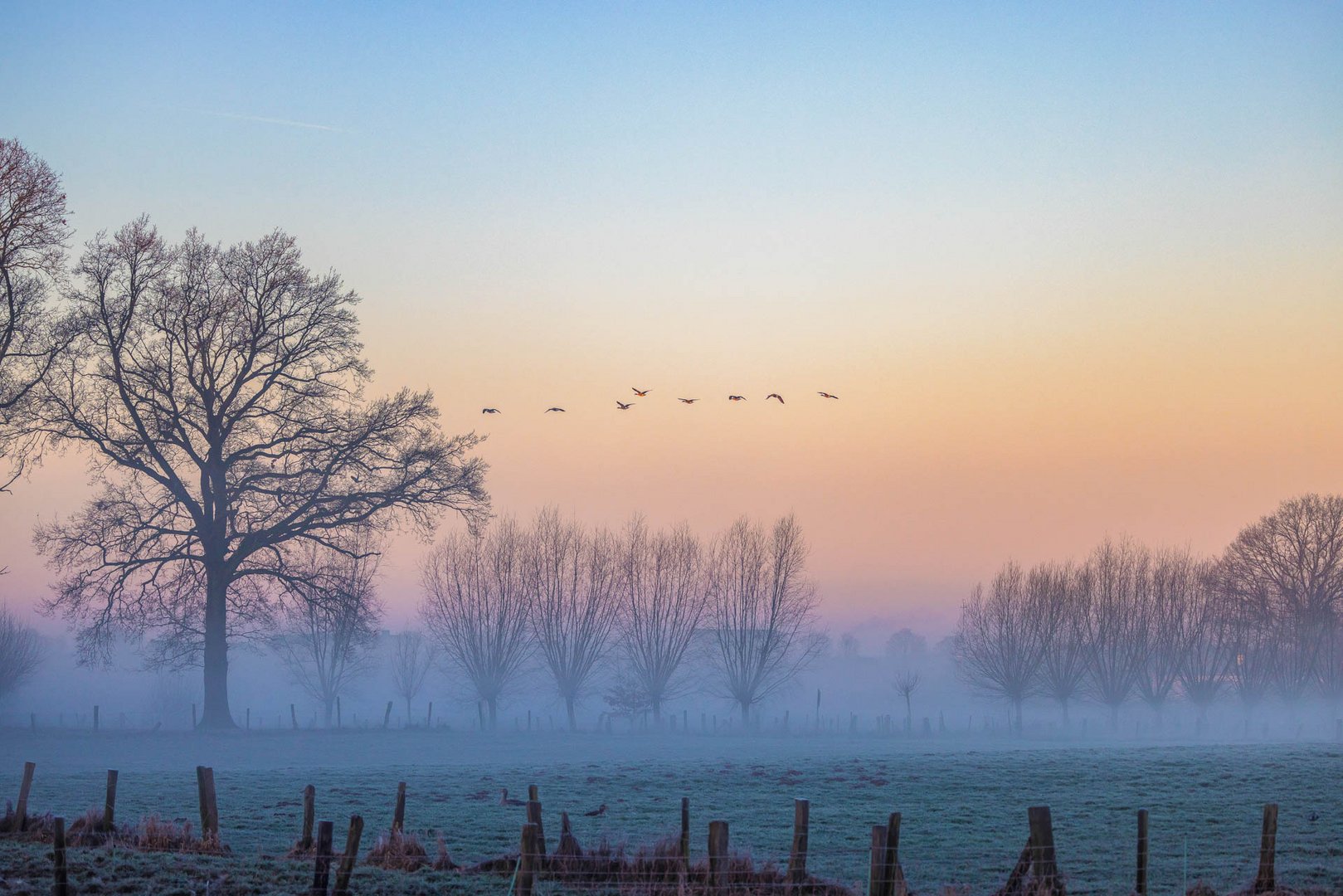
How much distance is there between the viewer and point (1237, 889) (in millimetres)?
13812

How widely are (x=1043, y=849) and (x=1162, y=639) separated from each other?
3068 inches

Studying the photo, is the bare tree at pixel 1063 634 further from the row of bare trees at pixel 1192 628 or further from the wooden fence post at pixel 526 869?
the wooden fence post at pixel 526 869

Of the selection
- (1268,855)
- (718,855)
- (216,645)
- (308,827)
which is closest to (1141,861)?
(1268,855)

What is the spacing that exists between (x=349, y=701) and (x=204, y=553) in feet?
379

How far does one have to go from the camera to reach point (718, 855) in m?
12.4

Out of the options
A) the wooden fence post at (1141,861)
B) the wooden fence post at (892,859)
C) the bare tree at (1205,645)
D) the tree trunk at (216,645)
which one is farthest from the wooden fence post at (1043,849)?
the bare tree at (1205,645)

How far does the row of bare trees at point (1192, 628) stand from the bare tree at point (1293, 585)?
2.7 inches

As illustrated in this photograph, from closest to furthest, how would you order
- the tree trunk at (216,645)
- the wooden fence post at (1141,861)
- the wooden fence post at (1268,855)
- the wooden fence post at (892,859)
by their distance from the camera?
1. the wooden fence post at (892,859)
2. the wooden fence post at (1141,861)
3. the wooden fence post at (1268,855)
4. the tree trunk at (216,645)

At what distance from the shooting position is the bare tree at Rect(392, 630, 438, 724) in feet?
361

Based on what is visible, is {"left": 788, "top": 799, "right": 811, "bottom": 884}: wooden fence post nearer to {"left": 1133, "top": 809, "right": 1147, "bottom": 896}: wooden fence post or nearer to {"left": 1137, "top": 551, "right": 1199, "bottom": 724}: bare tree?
{"left": 1133, "top": 809, "right": 1147, "bottom": 896}: wooden fence post

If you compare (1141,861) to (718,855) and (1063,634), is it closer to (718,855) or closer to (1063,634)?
(718,855)

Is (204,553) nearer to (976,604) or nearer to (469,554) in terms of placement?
(469,554)

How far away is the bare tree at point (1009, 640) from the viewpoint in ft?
270

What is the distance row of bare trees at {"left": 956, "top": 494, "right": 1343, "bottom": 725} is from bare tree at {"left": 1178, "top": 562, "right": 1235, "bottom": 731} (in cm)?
6
